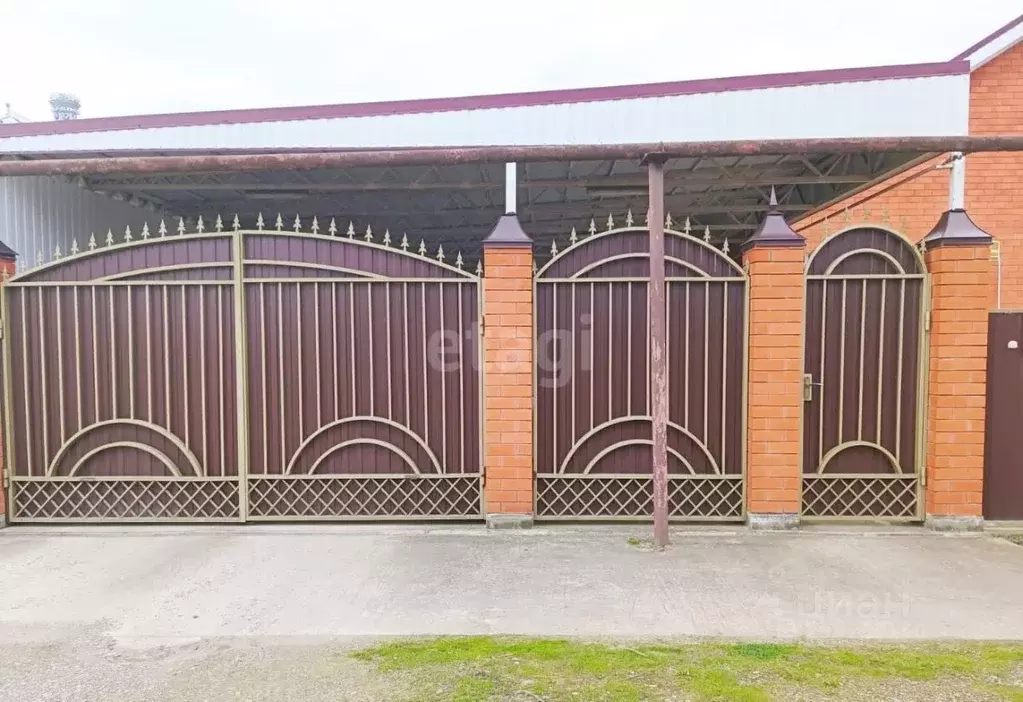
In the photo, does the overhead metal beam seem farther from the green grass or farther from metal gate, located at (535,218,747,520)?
the green grass

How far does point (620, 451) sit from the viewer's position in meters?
4.46

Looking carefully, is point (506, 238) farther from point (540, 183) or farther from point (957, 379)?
point (957, 379)

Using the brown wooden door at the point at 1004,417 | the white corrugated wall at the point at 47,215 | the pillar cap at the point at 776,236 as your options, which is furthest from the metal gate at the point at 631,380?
the white corrugated wall at the point at 47,215

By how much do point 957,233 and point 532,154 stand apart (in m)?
3.05

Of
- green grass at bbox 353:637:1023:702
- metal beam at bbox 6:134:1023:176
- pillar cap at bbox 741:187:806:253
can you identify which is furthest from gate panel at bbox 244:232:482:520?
pillar cap at bbox 741:187:806:253

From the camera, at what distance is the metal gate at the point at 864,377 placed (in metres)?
4.32

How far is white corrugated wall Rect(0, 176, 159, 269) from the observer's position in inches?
243

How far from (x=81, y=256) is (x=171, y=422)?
139 centimetres

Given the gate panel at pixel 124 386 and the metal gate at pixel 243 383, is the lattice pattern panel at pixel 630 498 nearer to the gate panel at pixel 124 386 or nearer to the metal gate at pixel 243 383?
the metal gate at pixel 243 383

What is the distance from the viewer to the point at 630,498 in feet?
14.7

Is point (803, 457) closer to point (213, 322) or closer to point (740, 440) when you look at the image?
point (740, 440)

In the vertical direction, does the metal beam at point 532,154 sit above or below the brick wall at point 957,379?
above

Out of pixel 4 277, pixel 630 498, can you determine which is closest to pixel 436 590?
pixel 630 498

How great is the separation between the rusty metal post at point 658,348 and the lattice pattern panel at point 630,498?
0.34 meters
